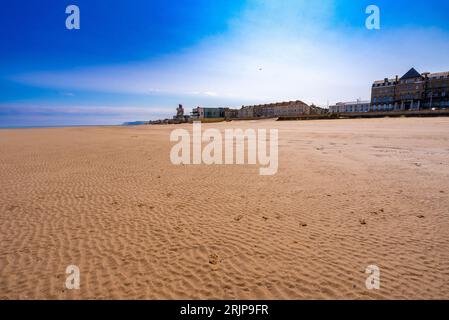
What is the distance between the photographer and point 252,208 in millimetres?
7113

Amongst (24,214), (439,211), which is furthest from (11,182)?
(439,211)

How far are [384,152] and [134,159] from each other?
1697cm

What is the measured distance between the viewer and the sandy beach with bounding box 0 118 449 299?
153 inches

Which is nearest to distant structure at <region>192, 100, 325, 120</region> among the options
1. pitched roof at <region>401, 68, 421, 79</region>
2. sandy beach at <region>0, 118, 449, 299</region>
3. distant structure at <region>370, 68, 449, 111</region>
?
distant structure at <region>370, 68, 449, 111</region>

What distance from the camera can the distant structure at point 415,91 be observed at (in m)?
86.0

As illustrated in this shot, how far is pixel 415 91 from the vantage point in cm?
9081

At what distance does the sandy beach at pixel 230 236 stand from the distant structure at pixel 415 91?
105 meters

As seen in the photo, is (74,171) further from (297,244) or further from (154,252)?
(297,244)

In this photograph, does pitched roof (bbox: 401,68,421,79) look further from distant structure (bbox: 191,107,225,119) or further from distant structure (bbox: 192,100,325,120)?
distant structure (bbox: 191,107,225,119)

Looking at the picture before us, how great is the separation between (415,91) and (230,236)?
4604 inches
